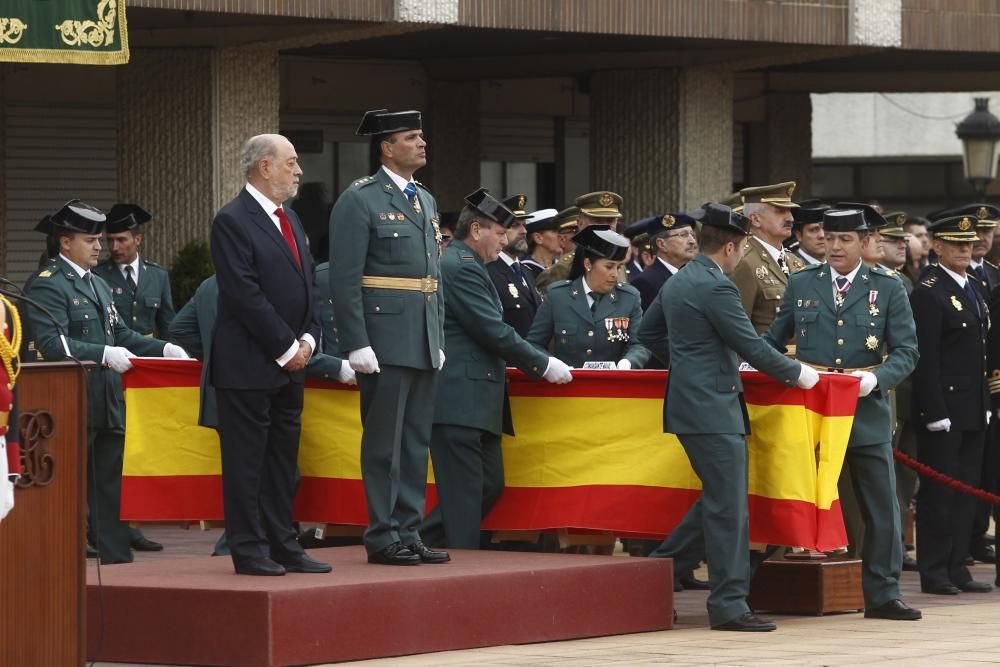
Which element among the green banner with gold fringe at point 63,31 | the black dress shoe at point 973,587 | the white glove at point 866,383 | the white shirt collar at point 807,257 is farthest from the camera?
the green banner with gold fringe at point 63,31

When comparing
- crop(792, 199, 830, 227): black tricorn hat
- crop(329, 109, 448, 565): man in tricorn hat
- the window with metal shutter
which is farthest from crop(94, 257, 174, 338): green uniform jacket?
the window with metal shutter

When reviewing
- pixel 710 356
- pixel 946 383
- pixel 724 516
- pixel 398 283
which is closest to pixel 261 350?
pixel 398 283

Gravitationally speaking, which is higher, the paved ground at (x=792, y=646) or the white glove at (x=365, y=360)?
the white glove at (x=365, y=360)

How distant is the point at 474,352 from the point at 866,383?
5.90ft

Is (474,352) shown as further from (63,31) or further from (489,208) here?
(63,31)

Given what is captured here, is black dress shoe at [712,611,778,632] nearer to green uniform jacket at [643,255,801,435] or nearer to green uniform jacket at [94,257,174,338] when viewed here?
green uniform jacket at [643,255,801,435]

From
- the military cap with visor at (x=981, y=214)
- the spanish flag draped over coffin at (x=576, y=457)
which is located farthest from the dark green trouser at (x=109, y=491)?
the military cap with visor at (x=981, y=214)

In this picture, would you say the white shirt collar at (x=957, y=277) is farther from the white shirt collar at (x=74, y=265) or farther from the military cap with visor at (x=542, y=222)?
the white shirt collar at (x=74, y=265)

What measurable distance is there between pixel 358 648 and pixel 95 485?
357 centimetres

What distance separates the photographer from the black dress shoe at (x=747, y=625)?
9305 millimetres

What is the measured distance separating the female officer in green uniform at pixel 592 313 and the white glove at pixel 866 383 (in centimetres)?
144

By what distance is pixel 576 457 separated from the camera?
395 inches

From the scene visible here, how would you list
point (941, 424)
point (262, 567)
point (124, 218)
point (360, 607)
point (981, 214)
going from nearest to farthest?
point (360, 607) → point (262, 567) → point (941, 424) → point (981, 214) → point (124, 218)

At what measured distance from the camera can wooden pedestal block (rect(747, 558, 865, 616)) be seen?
10133 millimetres
